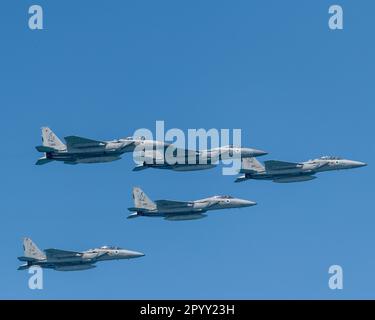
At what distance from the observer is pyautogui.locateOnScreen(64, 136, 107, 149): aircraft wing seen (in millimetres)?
172625

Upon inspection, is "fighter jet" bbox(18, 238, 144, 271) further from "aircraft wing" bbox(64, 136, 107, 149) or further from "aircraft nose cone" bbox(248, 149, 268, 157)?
"aircraft nose cone" bbox(248, 149, 268, 157)

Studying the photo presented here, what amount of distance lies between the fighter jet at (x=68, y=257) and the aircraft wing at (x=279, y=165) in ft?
86.9

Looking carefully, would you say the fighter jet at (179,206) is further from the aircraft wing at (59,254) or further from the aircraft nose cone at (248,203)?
the aircraft wing at (59,254)

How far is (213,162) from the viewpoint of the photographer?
7013 inches

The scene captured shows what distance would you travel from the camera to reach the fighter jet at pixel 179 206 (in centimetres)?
18179

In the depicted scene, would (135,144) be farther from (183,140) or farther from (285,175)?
(285,175)

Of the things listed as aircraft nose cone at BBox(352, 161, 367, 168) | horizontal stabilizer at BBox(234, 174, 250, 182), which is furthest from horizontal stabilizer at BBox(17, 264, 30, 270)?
aircraft nose cone at BBox(352, 161, 367, 168)

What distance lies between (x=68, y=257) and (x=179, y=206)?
2071 cm

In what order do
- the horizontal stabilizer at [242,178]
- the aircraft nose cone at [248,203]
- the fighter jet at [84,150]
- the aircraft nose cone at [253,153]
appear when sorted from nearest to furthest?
the fighter jet at [84,150], the aircraft nose cone at [253,153], the horizontal stabilizer at [242,178], the aircraft nose cone at [248,203]

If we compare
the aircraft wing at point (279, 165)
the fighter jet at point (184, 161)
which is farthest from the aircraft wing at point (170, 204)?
the aircraft wing at point (279, 165)
